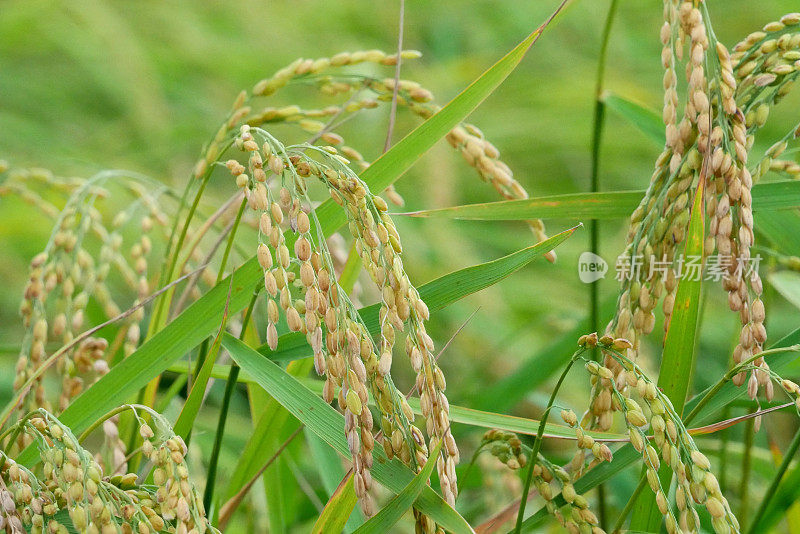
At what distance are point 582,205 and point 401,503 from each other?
35 centimetres

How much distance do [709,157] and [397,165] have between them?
0.25 meters

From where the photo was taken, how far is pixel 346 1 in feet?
9.82

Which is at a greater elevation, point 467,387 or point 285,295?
point 285,295

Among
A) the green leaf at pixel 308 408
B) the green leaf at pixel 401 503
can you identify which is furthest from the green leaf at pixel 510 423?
the green leaf at pixel 401 503

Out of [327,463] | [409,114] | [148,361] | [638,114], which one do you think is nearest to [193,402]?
[148,361]

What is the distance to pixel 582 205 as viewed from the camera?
749 mm

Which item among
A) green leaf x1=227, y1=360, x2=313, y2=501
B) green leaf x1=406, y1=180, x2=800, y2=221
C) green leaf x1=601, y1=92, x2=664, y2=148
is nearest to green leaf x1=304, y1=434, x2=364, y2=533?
green leaf x1=227, y1=360, x2=313, y2=501

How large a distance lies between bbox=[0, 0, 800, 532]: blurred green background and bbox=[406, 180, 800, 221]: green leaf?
36.8 inches

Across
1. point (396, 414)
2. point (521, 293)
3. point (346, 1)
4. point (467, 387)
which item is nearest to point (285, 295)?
point (396, 414)

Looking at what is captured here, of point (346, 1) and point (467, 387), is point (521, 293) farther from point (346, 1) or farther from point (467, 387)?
point (346, 1)

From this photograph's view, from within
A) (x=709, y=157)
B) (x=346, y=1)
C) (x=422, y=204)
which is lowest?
(x=422, y=204)

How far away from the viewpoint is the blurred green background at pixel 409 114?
6.21ft

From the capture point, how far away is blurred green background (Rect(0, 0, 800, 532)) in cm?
189

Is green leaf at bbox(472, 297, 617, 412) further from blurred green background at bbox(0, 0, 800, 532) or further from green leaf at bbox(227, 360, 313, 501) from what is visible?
blurred green background at bbox(0, 0, 800, 532)
